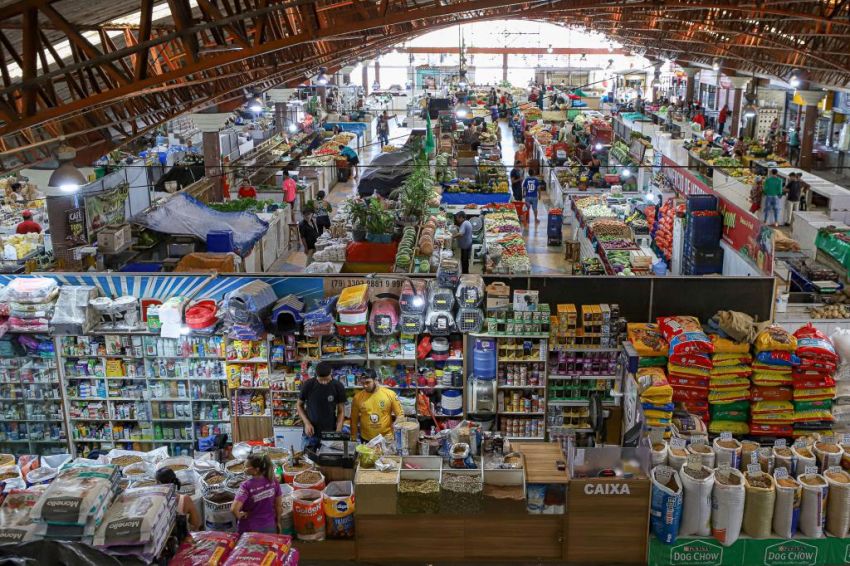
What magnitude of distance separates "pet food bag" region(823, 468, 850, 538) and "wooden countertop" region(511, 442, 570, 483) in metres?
1.91

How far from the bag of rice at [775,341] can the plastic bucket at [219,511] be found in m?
5.19

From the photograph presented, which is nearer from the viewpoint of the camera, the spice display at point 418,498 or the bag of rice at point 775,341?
the spice display at point 418,498

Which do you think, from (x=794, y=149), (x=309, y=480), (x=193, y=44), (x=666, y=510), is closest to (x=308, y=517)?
(x=309, y=480)

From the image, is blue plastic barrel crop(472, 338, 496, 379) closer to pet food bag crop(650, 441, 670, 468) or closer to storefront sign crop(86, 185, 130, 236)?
pet food bag crop(650, 441, 670, 468)

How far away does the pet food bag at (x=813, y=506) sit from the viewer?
231 inches

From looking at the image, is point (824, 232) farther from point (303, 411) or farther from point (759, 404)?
point (303, 411)

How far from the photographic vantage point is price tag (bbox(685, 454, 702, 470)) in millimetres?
6055

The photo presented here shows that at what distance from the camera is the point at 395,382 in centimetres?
893

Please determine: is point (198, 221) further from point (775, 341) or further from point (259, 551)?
point (259, 551)

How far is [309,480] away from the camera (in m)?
6.29

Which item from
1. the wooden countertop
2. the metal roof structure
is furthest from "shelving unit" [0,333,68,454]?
the wooden countertop

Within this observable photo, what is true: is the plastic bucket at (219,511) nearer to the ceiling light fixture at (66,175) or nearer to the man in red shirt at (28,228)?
the ceiling light fixture at (66,175)

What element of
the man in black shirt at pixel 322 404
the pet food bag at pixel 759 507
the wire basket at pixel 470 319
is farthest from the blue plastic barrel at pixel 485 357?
the pet food bag at pixel 759 507

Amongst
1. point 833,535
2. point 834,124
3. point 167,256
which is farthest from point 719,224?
point 834,124
